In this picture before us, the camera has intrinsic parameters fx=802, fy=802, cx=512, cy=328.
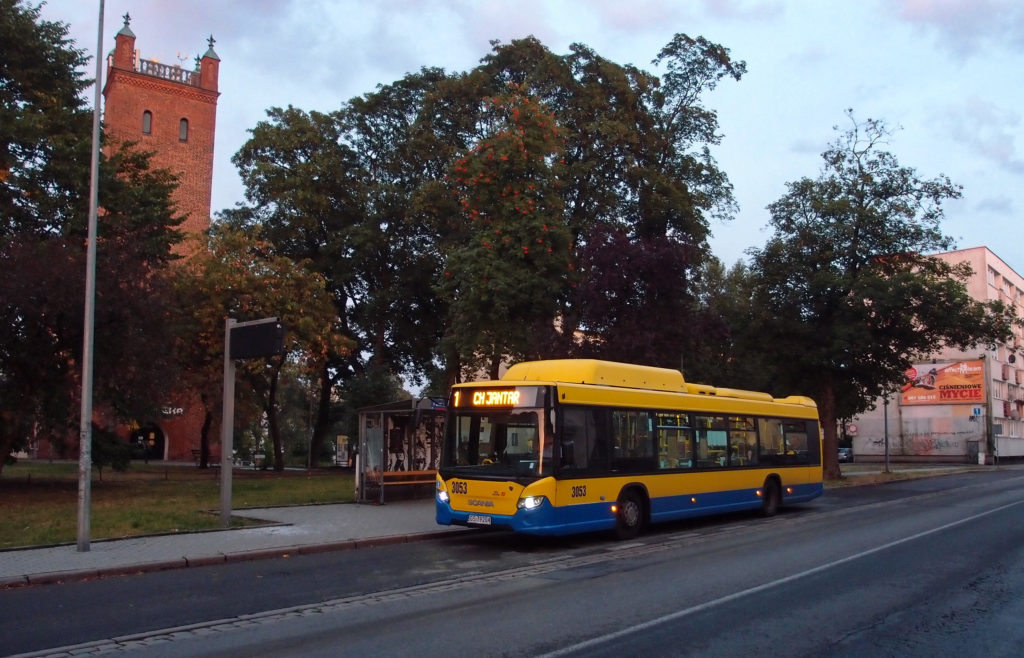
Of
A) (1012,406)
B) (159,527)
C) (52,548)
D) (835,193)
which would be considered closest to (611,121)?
(835,193)

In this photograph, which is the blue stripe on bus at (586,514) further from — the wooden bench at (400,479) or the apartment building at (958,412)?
the apartment building at (958,412)

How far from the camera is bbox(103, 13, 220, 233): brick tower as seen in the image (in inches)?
2106

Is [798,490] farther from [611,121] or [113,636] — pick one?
[113,636]

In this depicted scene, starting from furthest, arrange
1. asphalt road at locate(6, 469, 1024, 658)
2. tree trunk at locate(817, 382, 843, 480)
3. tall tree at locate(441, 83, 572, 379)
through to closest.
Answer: tree trunk at locate(817, 382, 843, 480) < tall tree at locate(441, 83, 572, 379) < asphalt road at locate(6, 469, 1024, 658)

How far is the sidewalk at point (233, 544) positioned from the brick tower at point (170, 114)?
4194cm

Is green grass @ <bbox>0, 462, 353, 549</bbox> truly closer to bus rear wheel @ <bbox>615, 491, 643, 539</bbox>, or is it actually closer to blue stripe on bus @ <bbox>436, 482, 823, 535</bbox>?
blue stripe on bus @ <bbox>436, 482, 823, 535</bbox>

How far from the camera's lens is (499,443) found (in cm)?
1340

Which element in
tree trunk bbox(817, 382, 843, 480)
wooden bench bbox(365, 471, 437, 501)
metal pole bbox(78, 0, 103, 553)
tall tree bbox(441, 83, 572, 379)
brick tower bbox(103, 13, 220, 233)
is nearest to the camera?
metal pole bbox(78, 0, 103, 553)

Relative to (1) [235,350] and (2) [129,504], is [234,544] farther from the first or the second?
(2) [129,504]

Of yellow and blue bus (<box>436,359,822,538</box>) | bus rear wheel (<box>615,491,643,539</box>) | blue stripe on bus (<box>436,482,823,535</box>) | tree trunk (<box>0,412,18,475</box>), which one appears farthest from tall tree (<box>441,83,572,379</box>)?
tree trunk (<box>0,412,18,475</box>)

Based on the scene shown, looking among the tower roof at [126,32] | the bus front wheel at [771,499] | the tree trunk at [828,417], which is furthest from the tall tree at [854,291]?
the tower roof at [126,32]

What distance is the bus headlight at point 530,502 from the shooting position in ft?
41.4

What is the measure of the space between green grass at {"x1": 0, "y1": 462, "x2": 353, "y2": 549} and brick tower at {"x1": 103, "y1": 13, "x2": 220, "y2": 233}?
3040 centimetres

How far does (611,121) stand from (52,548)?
69.3ft
